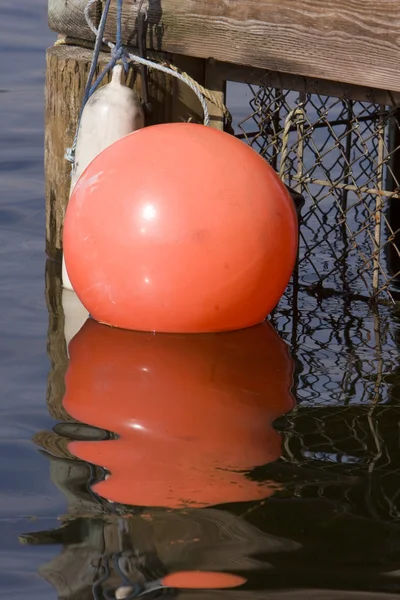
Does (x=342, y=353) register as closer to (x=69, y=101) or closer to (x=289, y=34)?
(x=289, y=34)

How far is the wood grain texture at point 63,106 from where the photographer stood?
512 cm

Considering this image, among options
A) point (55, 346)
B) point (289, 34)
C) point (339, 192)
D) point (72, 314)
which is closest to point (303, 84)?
point (289, 34)

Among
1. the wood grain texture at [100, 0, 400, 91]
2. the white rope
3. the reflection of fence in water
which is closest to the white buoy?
the white rope

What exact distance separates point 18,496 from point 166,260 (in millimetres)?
1280

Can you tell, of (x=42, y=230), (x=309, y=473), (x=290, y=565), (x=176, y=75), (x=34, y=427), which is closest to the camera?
(x=290, y=565)

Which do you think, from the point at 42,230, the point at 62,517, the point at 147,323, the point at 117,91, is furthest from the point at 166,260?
the point at 42,230

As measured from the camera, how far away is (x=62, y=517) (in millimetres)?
3086

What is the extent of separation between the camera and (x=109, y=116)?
15.9ft

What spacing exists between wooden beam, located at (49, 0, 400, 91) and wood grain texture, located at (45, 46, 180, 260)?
0.64 feet

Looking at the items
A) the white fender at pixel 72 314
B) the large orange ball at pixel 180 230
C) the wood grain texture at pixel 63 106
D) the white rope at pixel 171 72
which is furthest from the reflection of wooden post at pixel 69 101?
the large orange ball at pixel 180 230

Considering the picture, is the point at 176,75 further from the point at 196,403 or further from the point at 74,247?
the point at 196,403

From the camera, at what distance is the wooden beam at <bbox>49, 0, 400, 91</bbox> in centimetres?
438

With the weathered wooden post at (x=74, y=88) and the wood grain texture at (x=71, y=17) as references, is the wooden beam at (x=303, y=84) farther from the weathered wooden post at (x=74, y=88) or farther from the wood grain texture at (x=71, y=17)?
the wood grain texture at (x=71, y=17)

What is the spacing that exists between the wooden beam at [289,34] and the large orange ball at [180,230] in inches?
21.9
